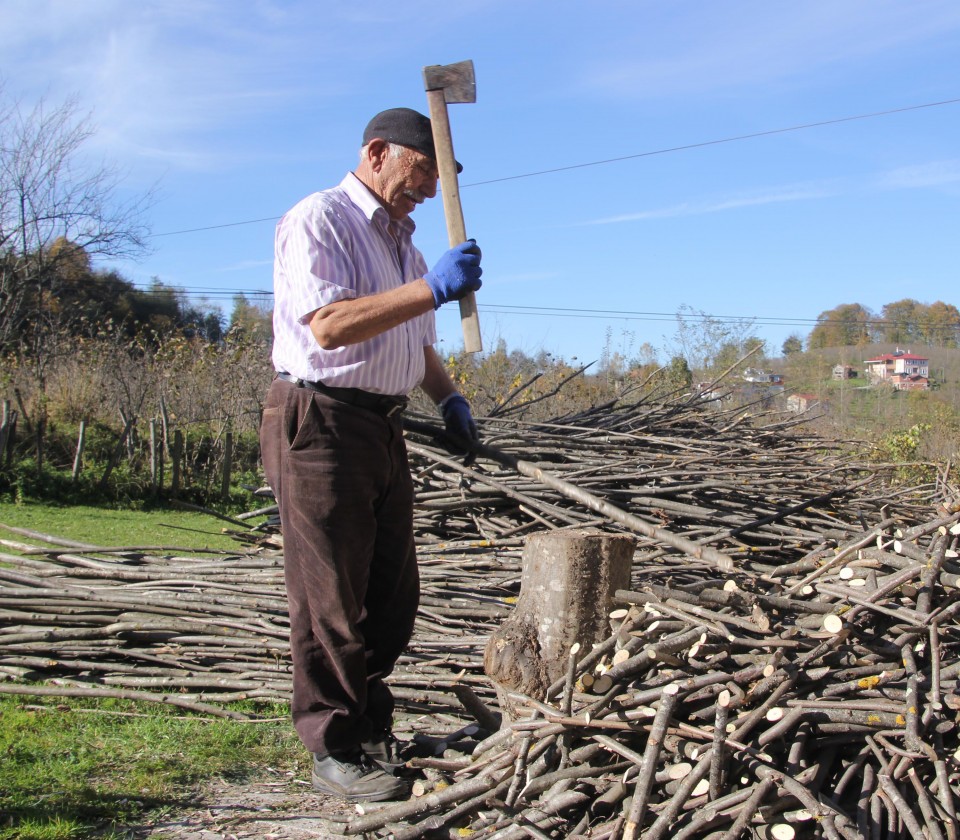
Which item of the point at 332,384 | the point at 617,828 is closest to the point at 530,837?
the point at 617,828

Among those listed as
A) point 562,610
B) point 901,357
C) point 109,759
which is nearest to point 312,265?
point 562,610

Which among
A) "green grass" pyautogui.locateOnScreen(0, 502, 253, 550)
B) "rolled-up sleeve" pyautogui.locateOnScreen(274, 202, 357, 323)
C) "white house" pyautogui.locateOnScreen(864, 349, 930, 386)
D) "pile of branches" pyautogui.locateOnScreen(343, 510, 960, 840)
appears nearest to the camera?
"pile of branches" pyautogui.locateOnScreen(343, 510, 960, 840)

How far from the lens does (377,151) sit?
300cm

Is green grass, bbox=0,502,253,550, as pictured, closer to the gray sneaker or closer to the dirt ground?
the dirt ground

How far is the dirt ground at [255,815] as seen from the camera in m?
2.59

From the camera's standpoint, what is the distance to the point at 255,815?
2.72m

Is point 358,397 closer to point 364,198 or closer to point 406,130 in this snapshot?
point 364,198

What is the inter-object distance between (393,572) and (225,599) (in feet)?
5.16

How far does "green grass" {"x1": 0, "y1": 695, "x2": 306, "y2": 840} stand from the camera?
2646mm

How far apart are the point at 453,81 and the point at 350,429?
1.29 metres

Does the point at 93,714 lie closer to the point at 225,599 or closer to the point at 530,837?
the point at 225,599

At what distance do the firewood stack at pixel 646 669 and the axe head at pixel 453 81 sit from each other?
129cm

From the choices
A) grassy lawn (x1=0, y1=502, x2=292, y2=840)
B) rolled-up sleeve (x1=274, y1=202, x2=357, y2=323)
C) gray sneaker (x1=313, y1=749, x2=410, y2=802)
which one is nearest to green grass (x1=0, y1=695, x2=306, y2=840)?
grassy lawn (x1=0, y1=502, x2=292, y2=840)

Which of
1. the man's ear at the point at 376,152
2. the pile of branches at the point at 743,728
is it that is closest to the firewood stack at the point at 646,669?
the pile of branches at the point at 743,728
